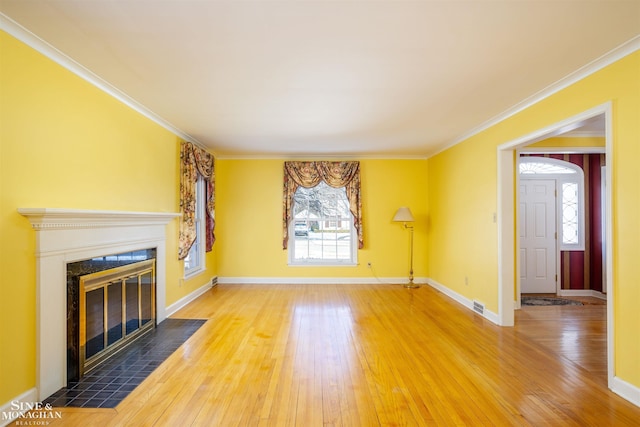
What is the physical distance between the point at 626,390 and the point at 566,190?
13.5 feet

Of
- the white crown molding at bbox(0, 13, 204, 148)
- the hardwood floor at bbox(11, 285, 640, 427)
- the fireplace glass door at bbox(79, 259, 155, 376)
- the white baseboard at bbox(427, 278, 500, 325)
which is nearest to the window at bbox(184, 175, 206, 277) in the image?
the hardwood floor at bbox(11, 285, 640, 427)

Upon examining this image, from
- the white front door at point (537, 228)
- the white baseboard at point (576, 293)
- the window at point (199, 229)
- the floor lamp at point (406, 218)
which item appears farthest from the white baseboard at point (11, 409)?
the white baseboard at point (576, 293)

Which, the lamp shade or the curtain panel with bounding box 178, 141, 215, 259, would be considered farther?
the lamp shade

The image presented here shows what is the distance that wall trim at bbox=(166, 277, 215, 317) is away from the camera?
414cm

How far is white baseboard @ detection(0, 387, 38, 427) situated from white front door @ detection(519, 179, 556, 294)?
247 inches

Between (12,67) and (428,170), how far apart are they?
230 inches

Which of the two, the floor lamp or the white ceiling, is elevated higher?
the white ceiling

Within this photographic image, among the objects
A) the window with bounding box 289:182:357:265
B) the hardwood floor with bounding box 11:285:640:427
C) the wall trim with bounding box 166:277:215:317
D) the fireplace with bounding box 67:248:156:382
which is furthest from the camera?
the window with bounding box 289:182:357:265

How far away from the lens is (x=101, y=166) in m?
2.82

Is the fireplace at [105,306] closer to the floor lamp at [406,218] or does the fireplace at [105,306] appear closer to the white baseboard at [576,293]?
the floor lamp at [406,218]

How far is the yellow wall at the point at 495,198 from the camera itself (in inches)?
84.8

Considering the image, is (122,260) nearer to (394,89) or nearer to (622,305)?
(394,89)

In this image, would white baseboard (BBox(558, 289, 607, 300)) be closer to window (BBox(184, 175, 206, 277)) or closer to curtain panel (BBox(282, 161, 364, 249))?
curtain panel (BBox(282, 161, 364, 249))

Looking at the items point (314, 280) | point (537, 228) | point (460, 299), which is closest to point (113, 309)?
point (314, 280)
